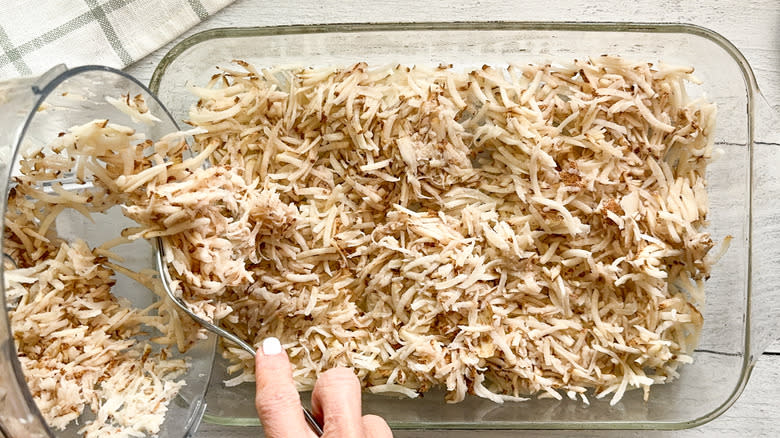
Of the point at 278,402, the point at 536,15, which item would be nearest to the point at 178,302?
the point at 278,402

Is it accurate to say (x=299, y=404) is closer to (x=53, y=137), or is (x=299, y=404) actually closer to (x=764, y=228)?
(x=53, y=137)

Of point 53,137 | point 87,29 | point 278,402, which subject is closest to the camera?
point 278,402

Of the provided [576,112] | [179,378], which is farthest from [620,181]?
[179,378]

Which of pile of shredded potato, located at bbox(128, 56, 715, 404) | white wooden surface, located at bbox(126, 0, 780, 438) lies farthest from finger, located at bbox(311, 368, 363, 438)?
white wooden surface, located at bbox(126, 0, 780, 438)

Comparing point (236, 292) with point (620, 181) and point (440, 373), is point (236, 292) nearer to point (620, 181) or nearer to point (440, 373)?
point (440, 373)

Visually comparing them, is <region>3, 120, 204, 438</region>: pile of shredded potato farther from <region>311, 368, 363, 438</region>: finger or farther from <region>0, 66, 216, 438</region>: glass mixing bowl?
<region>311, 368, 363, 438</region>: finger

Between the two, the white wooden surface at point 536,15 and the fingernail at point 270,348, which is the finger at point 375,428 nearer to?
the fingernail at point 270,348
